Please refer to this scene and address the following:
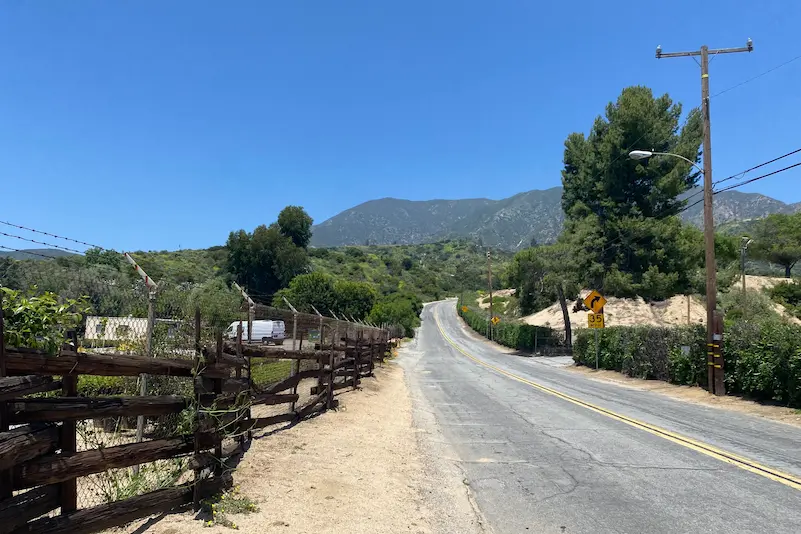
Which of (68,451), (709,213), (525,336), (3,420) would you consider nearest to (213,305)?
(68,451)

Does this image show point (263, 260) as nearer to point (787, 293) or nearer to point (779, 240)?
point (787, 293)

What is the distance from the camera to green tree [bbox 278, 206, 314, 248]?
328 ft

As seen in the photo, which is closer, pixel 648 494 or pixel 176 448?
pixel 176 448

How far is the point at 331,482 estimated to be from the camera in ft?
22.1

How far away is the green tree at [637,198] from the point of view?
45.4m

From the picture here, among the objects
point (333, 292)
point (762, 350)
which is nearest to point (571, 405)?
point (762, 350)

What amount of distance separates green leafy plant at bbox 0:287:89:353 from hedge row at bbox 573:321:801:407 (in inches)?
593

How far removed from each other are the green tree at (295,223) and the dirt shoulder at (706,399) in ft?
263

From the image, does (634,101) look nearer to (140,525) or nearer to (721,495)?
(721,495)

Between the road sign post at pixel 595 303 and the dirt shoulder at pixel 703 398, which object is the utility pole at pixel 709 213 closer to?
the dirt shoulder at pixel 703 398

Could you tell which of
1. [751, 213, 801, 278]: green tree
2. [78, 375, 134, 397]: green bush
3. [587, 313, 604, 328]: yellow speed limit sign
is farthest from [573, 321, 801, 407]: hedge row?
[751, 213, 801, 278]: green tree

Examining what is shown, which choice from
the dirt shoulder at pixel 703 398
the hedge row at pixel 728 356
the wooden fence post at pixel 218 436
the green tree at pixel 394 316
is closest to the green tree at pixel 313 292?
the green tree at pixel 394 316

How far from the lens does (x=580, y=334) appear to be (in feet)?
110

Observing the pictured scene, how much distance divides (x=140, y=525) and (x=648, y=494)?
541cm
